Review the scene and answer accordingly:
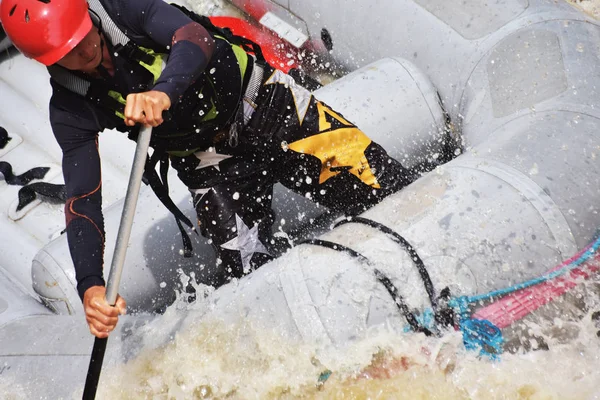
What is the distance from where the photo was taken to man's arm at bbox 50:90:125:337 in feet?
6.40

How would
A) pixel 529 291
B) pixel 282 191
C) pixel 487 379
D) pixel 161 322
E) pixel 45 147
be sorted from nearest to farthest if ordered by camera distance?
pixel 487 379
pixel 529 291
pixel 161 322
pixel 282 191
pixel 45 147

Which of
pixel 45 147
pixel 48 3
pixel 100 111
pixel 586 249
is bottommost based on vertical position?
pixel 45 147

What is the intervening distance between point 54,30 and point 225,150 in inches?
27.6

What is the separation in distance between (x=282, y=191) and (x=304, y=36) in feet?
3.84

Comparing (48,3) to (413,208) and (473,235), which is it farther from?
(473,235)

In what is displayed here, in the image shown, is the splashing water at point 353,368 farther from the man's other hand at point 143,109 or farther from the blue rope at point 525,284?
the man's other hand at point 143,109

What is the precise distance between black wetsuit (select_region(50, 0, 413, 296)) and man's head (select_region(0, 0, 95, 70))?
0.12 metres

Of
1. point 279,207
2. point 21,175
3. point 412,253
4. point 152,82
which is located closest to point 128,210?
point 152,82

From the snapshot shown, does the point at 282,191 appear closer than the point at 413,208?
No

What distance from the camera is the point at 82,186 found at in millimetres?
2055

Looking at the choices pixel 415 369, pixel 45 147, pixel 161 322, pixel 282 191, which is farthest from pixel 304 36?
→ pixel 415 369

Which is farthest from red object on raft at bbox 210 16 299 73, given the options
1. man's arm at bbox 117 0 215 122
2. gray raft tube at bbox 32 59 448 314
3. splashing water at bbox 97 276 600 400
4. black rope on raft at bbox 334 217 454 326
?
splashing water at bbox 97 276 600 400

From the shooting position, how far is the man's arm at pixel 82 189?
6.40 feet

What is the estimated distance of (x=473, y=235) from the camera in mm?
2176
